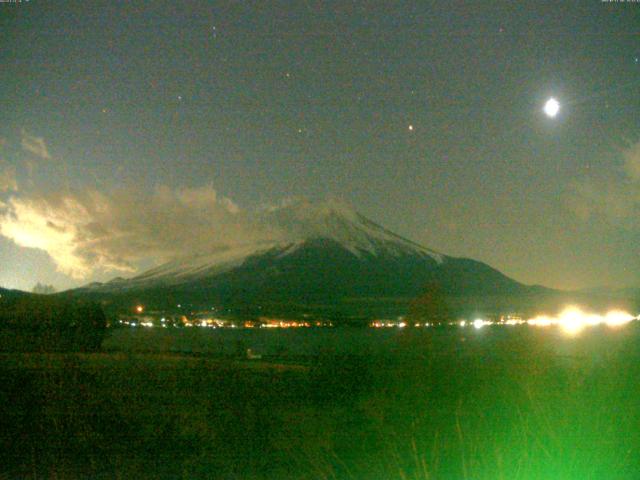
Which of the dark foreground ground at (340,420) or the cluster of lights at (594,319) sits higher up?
the cluster of lights at (594,319)

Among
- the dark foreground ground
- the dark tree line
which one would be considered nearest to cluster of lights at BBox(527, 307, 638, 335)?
the dark tree line

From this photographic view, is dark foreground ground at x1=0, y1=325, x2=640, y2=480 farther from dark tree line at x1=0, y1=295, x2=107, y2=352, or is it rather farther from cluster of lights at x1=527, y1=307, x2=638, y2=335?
cluster of lights at x1=527, y1=307, x2=638, y2=335

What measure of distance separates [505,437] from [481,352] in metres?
12.7

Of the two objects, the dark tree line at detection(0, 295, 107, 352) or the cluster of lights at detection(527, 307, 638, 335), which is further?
the cluster of lights at detection(527, 307, 638, 335)

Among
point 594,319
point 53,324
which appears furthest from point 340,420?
point 594,319

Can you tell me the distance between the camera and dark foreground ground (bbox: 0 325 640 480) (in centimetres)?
890

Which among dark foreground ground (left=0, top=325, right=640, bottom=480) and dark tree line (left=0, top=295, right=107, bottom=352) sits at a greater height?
dark tree line (left=0, top=295, right=107, bottom=352)

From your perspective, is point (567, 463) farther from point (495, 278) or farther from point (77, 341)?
point (495, 278)

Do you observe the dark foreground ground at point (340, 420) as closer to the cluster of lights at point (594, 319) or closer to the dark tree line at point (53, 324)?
the dark tree line at point (53, 324)

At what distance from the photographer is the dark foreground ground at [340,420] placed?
8898 mm

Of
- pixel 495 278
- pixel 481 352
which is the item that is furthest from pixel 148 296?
pixel 481 352

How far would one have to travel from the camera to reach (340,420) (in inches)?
514

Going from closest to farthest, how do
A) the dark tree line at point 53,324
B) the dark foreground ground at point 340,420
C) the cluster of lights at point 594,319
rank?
1. the dark foreground ground at point 340,420
2. the dark tree line at point 53,324
3. the cluster of lights at point 594,319

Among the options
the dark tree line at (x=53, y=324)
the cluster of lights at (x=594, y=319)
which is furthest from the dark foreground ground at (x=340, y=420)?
the cluster of lights at (x=594, y=319)
